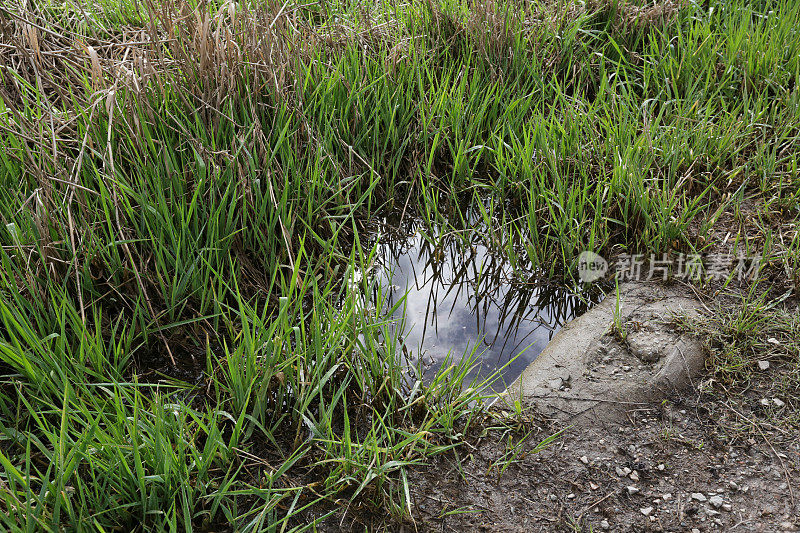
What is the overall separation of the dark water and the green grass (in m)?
0.10

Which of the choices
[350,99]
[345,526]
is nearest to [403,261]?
[350,99]

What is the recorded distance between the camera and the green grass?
4.96 feet

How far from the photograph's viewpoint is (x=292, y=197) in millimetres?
2312

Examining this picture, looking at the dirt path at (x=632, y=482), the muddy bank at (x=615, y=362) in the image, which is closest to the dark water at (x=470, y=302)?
the muddy bank at (x=615, y=362)

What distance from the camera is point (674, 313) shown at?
1984 mm

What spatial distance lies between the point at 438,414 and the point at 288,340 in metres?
0.46

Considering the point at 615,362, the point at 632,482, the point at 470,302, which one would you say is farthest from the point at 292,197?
the point at 632,482

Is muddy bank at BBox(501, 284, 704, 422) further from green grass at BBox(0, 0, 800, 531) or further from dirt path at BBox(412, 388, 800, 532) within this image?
green grass at BBox(0, 0, 800, 531)

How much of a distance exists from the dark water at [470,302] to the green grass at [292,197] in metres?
0.10

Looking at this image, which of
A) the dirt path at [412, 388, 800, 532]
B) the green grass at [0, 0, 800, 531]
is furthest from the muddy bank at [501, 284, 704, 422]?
the green grass at [0, 0, 800, 531]

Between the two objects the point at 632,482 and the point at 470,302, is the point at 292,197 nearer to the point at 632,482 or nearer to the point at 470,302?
the point at 470,302

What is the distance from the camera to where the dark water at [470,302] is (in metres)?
1.99

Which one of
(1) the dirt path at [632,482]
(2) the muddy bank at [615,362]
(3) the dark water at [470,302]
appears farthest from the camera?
(3) the dark water at [470,302]

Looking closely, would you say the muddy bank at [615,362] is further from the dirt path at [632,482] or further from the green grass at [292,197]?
the green grass at [292,197]
